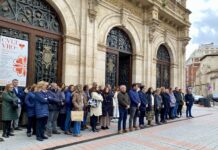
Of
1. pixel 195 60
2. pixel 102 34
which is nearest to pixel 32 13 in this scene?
pixel 102 34

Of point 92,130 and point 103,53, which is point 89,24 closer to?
point 103,53

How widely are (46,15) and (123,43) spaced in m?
5.66

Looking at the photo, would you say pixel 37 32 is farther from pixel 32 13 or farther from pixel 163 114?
pixel 163 114

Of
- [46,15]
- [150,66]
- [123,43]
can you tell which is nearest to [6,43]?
[46,15]

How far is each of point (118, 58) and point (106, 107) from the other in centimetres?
505

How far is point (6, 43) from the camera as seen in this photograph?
33.4ft

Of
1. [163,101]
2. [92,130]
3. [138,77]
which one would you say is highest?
[138,77]

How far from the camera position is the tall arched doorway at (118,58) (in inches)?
593

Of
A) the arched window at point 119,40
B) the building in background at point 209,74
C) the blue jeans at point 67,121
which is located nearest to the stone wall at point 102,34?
the arched window at point 119,40

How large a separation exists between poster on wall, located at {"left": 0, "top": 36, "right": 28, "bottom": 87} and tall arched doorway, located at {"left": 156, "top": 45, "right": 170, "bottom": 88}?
420 inches

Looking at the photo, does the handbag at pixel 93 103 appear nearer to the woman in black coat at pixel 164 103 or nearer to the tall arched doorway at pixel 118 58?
the tall arched doorway at pixel 118 58

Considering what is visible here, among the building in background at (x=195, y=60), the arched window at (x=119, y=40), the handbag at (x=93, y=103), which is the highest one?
the building in background at (x=195, y=60)

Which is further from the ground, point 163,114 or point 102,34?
point 102,34

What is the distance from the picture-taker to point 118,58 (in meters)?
15.7
